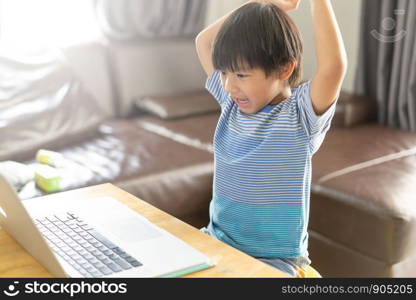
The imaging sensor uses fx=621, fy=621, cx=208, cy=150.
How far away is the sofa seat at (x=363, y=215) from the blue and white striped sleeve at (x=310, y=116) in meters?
0.77

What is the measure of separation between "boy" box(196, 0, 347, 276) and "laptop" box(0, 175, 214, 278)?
0.25 m

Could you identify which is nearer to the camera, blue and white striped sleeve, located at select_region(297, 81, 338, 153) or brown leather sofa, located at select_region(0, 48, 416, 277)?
blue and white striped sleeve, located at select_region(297, 81, 338, 153)

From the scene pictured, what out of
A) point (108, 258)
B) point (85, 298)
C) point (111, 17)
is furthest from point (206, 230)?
point (111, 17)

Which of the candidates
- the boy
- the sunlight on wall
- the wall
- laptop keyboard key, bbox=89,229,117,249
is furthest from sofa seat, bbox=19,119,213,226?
the wall

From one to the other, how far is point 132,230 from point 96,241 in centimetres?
7

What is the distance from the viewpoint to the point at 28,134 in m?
2.47

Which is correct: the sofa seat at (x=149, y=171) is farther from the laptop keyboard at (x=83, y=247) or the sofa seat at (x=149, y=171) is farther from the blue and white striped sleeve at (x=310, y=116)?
the blue and white striped sleeve at (x=310, y=116)

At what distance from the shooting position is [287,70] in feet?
4.12

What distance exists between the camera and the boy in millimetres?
1207

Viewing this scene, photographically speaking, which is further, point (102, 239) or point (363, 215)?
point (363, 215)

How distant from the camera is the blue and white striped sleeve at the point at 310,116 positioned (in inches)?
46.2

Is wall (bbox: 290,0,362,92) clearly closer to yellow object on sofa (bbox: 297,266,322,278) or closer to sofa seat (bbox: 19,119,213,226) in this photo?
sofa seat (bbox: 19,119,213,226)

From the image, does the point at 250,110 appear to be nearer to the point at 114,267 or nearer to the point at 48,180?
the point at 114,267

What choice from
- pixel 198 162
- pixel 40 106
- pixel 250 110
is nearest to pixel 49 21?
pixel 40 106
